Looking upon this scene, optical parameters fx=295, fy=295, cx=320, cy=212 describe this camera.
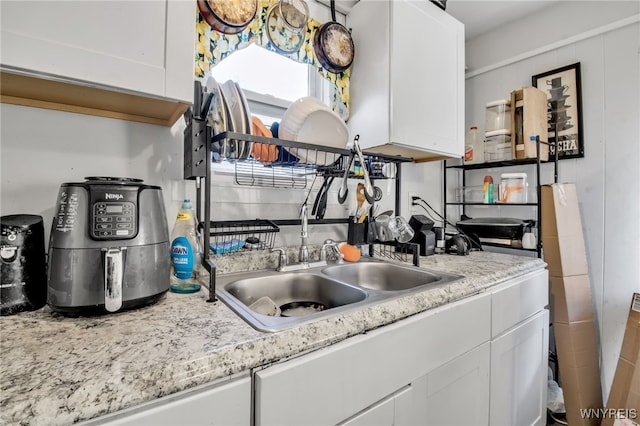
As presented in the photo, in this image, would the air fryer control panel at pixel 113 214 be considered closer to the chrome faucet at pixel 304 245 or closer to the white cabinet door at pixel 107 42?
the white cabinet door at pixel 107 42

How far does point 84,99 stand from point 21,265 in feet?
1.53

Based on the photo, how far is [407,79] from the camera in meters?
1.42

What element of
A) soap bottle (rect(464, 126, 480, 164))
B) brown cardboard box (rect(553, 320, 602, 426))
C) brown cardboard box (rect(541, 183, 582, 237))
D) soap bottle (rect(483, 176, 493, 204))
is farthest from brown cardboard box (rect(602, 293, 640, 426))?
soap bottle (rect(464, 126, 480, 164))

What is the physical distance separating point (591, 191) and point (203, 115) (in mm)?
2114

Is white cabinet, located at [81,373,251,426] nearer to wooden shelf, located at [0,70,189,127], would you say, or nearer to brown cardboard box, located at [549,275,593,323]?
wooden shelf, located at [0,70,189,127]

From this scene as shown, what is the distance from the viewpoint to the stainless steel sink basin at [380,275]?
1.23 meters

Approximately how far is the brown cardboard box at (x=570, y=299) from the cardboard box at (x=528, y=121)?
0.72 m

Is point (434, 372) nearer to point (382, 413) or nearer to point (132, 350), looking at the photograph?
point (382, 413)

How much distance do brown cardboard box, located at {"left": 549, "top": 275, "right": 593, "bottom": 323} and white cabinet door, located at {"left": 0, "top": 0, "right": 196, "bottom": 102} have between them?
1.89 m

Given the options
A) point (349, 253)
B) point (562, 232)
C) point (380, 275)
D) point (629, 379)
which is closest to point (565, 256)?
point (562, 232)

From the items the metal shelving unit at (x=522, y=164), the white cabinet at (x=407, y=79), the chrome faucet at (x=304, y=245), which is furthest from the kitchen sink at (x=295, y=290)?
the metal shelving unit at (x=522, y=164)

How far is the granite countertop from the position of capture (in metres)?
0.42

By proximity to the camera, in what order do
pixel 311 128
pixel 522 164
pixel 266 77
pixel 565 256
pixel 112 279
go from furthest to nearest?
pixel 522 164
pixel 565 256
pixel 266 77
pixel 311 128
pixel 112 279

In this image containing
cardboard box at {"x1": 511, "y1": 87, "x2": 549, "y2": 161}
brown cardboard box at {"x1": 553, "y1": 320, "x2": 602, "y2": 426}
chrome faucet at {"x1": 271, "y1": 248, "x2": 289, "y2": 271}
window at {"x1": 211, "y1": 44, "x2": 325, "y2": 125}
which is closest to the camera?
chrome faucet at {"x1": 271, "y1": 248, "x2": 289, "y2": 271}
